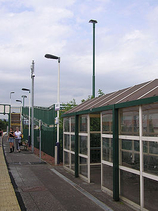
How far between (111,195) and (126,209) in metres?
1.09

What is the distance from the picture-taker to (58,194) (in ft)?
23.8

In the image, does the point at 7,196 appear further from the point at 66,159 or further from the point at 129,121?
the point at 66,159

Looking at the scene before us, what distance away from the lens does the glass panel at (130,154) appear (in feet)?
19.2

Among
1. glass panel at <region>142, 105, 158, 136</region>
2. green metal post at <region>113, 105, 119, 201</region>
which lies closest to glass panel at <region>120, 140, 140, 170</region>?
green metal post at <region>113, 105, 119, 201</region>

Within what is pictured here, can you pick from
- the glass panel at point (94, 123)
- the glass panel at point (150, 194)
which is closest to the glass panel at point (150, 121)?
the glass panel at point (150, 194)

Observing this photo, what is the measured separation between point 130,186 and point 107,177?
1.21m

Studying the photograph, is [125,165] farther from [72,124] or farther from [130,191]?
[72,124]

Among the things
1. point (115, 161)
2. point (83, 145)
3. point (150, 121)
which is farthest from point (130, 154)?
point (83, 145)

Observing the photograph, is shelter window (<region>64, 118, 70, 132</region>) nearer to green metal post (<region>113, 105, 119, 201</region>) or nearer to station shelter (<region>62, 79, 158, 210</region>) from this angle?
station shelter (<region>62, 79, 158, 210</region>)

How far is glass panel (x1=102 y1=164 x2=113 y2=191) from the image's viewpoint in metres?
7.00

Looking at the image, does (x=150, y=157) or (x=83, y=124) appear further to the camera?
(x=83, y=124)

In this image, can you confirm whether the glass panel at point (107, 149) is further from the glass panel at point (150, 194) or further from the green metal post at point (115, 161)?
the glass panel at point (150, 194)

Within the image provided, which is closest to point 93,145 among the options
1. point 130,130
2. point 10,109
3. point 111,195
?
point 111,195

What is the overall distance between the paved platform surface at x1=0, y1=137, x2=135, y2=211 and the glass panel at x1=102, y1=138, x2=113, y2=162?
1.00m
